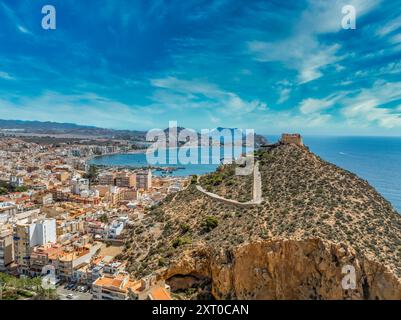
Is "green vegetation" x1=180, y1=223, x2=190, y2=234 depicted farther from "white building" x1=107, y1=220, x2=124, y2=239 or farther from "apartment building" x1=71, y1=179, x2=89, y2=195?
"apartment building" x1=71, y1=179, x2=89, y2=195

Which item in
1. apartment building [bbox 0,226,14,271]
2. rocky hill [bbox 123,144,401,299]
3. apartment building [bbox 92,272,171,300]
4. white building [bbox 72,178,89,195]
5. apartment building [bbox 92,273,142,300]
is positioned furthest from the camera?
white building [bbox 72,178,89,195]

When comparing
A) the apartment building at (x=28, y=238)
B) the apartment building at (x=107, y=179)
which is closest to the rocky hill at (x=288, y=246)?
the apartment building at (x=28, y=238)

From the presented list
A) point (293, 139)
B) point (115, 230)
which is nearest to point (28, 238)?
point (115, 230)

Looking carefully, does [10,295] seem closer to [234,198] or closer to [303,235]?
[234,198]

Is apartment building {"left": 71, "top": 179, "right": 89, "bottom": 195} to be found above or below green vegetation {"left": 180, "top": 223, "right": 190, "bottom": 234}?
above

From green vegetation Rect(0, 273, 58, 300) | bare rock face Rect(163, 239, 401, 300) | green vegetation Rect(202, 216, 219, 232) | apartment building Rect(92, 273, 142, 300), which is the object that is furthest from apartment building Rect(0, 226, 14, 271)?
green vegetation Rect(202, 216, 219, 232)

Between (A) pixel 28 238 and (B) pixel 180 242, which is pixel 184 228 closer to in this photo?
(B) pixel 180 242
